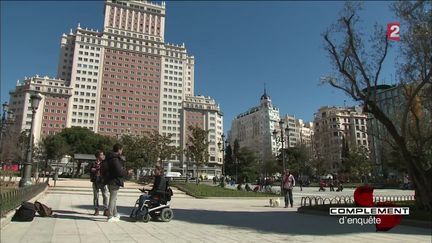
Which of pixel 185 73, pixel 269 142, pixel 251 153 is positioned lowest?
pixel 251 153

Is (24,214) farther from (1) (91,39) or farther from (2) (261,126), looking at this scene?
(2) (261,126)

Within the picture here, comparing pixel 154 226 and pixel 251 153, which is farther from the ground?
pixel 251 153

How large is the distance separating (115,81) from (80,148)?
59.3 meters

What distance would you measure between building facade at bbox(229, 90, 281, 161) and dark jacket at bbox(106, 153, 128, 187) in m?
145

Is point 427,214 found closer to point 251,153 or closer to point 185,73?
point 251,153

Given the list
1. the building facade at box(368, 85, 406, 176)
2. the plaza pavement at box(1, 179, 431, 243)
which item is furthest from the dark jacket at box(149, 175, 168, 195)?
the building facade at box(368, 85, 406, 176)

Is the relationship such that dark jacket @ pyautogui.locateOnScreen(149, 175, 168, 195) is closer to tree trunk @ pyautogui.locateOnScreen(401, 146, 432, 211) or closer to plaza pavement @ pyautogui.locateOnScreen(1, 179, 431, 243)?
plaza pavement @ pyautogui.locateOnScreen(1, 179, 431, 243)

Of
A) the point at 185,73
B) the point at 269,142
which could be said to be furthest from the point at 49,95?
the point at 269,142

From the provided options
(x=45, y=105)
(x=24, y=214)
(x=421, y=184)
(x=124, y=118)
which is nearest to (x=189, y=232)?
(x=24, y=214)

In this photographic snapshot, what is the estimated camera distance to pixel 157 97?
426ft

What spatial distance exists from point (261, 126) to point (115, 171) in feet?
530

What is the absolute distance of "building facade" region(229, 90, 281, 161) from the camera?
161500mm

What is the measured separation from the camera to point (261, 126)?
553ft

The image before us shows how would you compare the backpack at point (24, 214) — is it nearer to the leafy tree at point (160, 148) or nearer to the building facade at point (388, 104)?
the building facade at point (388, 104)
